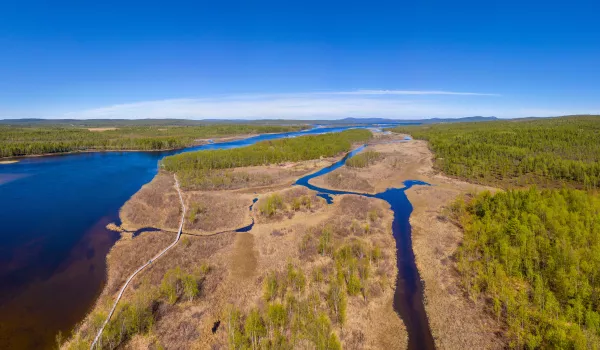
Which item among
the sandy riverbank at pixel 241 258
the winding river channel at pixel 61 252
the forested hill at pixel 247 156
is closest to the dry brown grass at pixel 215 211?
the sandy riverbank at pixel 241 258

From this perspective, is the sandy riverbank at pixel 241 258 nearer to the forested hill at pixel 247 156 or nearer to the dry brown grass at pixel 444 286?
the dry brown grass at pixel 444 286

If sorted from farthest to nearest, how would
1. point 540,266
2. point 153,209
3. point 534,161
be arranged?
point 534,161 < point 153,209 < point 540,266

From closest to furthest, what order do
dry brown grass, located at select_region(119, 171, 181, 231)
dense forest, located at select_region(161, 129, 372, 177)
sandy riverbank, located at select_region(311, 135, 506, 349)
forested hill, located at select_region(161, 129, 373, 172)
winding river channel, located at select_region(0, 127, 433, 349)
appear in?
sandy riverbank, located at select_region(311, 135, 506, 349) → winding river channel, located at select_region(0, 127, 433, 349) → dry brown grass, located at select_region(119, 171, 181, 231) → dense forest, located at select_region(161, 129, 372, 177) → forested hill, located at select_region(161, 129, 373, 172)

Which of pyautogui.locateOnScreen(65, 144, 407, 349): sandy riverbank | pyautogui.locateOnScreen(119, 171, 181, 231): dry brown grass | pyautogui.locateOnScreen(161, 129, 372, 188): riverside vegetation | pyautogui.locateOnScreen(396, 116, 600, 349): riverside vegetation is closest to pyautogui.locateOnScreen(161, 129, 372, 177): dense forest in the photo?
pyautogui.locateOnScreen(161, 129, 372, 188): riverside vegetation

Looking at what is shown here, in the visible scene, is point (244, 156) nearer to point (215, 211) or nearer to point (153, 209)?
point (153, 209)

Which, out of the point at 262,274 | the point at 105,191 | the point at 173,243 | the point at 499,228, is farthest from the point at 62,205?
the point at 499,228

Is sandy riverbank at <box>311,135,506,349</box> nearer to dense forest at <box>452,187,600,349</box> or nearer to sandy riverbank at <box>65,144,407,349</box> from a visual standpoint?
dense forest at <box>452,187,600,349</box>

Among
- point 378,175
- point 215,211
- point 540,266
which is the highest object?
point 378,175

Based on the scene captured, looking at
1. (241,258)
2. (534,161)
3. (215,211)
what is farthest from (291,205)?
(534,161)
